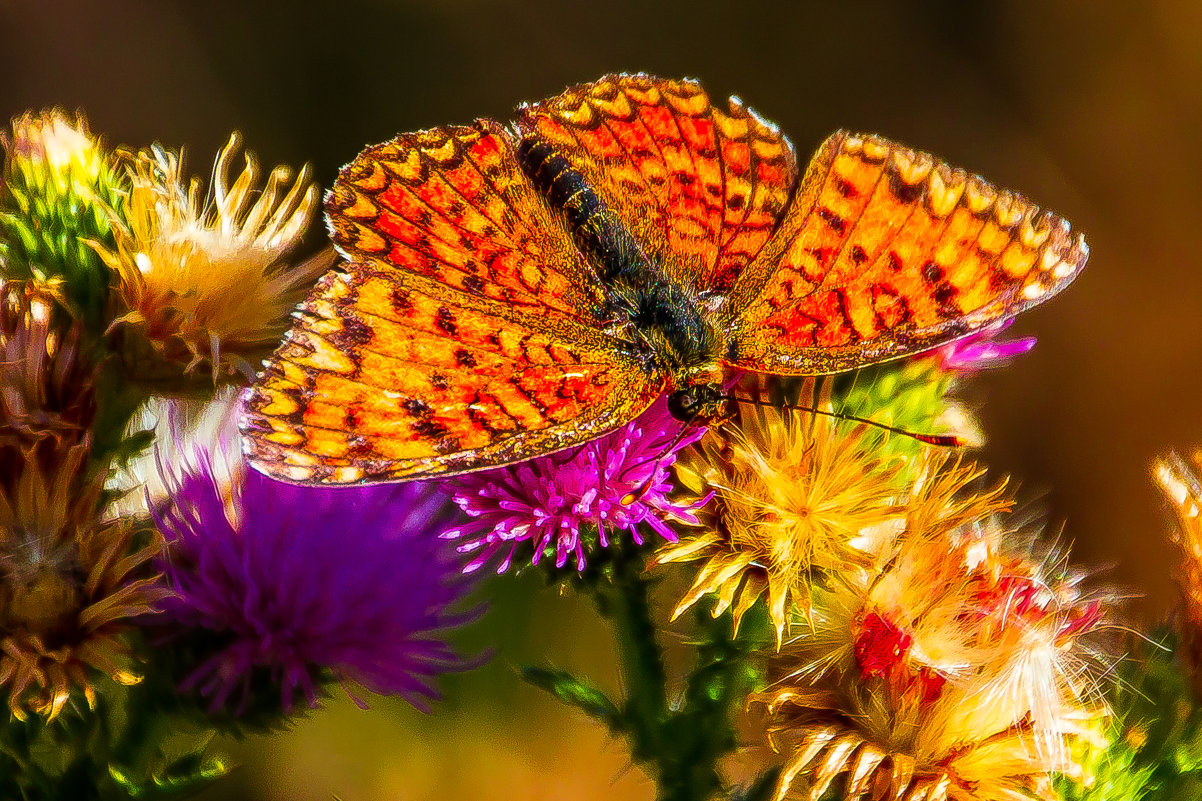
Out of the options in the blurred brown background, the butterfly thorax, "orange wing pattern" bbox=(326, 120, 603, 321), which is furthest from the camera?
the blurred brown background

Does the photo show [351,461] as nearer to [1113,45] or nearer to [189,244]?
[189,244]

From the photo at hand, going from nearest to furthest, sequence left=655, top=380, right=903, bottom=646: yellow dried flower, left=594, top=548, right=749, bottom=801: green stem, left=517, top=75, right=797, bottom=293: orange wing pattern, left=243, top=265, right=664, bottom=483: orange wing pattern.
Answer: left=243, top=265, right=664, bottom=483: orange wing pattern
left=655, top=380, right=903, bottom=646: yellow dried flower
left=594, top=548, right=749, bottom=801: green stem
left=517, top=75, right=797, bottom=293: orange wing pattern

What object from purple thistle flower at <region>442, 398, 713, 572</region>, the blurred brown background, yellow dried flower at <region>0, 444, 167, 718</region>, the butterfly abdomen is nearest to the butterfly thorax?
the butterfly abdomen

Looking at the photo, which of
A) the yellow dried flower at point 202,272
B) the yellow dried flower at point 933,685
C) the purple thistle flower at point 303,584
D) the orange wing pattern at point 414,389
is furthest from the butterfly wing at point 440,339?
the yellow dried flower at point 933,685

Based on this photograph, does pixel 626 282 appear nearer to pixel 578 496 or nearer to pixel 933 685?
pixel 578 496

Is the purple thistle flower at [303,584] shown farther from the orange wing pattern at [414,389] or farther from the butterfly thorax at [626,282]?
the butterfly thorax at [626,282]

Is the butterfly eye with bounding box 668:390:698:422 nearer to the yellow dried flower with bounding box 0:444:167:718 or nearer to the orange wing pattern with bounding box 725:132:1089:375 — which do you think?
the orange wing pattern with bounding box 725:132:1089:375

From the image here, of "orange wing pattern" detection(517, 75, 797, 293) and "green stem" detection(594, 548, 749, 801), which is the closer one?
"green stem" detection(594, 548, 749, 801)

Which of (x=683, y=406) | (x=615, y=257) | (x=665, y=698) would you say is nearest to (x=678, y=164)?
(x=615, y=257)
